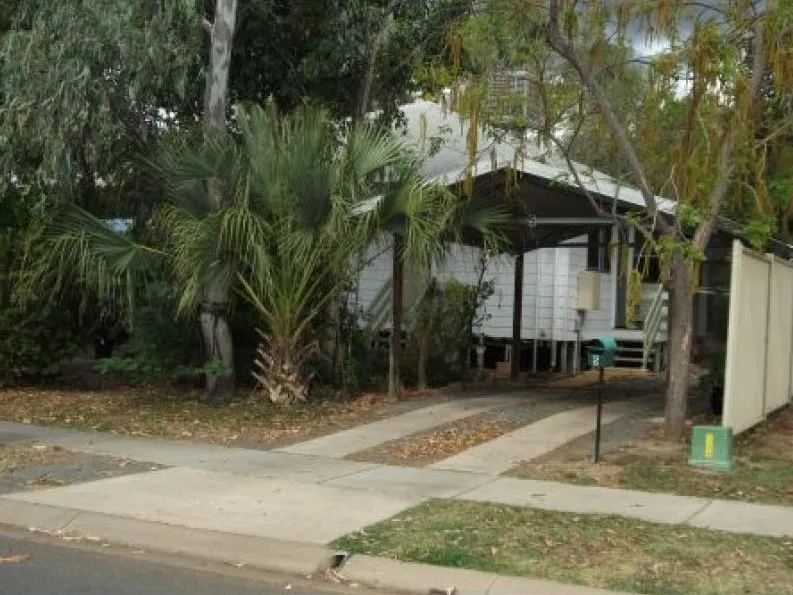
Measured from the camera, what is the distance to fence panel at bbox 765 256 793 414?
1215 centimetres

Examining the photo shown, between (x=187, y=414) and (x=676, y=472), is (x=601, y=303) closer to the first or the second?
(x=187, y=414)

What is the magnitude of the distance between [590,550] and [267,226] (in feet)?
22.4

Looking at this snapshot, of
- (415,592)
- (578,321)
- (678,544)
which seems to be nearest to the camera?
(415,592)

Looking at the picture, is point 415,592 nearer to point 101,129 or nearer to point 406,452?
point 406,452

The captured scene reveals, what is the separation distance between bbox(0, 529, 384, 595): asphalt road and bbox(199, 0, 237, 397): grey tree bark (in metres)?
6.47

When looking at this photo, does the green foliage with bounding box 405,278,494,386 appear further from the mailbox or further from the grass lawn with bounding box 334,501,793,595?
the grass lawn with bounding box 334,501,793,595

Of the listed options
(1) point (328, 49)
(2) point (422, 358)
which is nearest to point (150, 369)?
(2) point (422, 358)

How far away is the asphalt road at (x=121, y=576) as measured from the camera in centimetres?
625

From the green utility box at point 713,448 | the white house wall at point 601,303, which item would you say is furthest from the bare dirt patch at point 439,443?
the white house wall at point 601,303

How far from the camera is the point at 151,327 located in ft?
47.3

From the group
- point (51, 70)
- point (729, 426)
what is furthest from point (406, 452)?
point (51, 70)

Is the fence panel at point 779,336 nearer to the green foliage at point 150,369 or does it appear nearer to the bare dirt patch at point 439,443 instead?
the bare dirt patch at point 439,443

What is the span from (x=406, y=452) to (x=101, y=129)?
19.4 feet

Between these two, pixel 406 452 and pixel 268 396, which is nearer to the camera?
pixel 406 452
